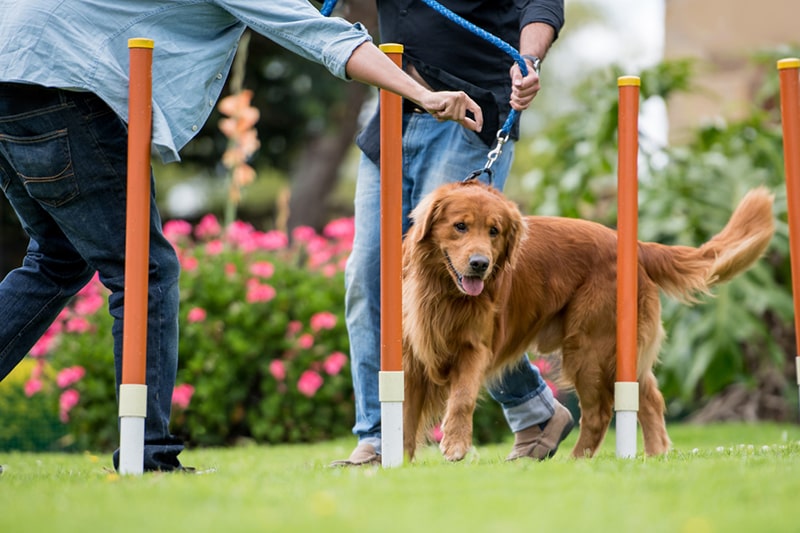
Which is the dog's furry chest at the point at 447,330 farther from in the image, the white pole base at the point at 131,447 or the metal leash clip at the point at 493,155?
the white pole base at the point at 131,447

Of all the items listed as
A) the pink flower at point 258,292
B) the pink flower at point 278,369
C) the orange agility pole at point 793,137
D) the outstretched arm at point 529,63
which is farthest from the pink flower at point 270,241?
the orange agility pole at point 793,137

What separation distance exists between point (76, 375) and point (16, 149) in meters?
3.61

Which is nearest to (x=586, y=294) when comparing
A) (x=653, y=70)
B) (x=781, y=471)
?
(x=781, y=471)

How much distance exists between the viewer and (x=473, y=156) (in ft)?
13.1

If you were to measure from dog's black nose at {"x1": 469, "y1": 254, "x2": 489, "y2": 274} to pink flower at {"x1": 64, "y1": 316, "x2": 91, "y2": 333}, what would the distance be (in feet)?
12.5

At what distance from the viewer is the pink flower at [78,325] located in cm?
668

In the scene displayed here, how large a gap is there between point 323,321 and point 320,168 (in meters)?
8.36

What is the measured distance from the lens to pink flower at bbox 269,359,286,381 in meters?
6.57

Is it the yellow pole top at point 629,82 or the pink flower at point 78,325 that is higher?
the yellow pole top at point 629,82

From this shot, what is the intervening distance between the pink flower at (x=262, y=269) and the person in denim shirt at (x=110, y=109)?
3.30 meters

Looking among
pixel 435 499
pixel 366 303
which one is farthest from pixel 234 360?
pixel 435 499

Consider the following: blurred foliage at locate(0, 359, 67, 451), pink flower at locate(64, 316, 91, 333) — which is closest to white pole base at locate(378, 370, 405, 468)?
pink flower at locate(64, 316, 91, 333)

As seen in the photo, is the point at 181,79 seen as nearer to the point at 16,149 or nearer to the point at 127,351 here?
the point at 16,149

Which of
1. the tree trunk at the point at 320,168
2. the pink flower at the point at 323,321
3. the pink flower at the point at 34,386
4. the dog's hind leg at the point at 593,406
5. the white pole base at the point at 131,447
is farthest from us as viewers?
the tree trunk at the point at 320,168
